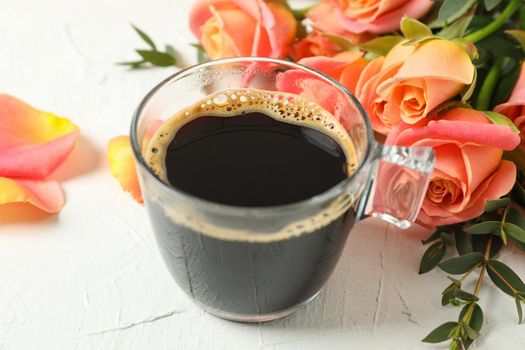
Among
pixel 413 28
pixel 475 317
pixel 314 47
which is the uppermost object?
pixel 413 28

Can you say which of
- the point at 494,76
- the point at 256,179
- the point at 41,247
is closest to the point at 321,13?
the point at 494,76

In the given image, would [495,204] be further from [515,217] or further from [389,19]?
[389,19]

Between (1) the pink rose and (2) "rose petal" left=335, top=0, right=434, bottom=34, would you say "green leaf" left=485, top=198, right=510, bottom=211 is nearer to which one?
(1) the pink rose

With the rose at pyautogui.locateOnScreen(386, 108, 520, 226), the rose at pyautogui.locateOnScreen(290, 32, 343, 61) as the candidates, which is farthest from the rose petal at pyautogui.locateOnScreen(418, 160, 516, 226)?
the rose at pyautogui.locateOnScreen(290, 32, 343, 61)

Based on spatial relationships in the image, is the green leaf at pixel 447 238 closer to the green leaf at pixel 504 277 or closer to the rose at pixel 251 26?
the green leaf at pixel 504 277

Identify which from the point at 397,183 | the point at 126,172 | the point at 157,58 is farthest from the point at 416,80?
the point at 157,58

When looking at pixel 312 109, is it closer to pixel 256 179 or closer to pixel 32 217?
pixel 256 179
